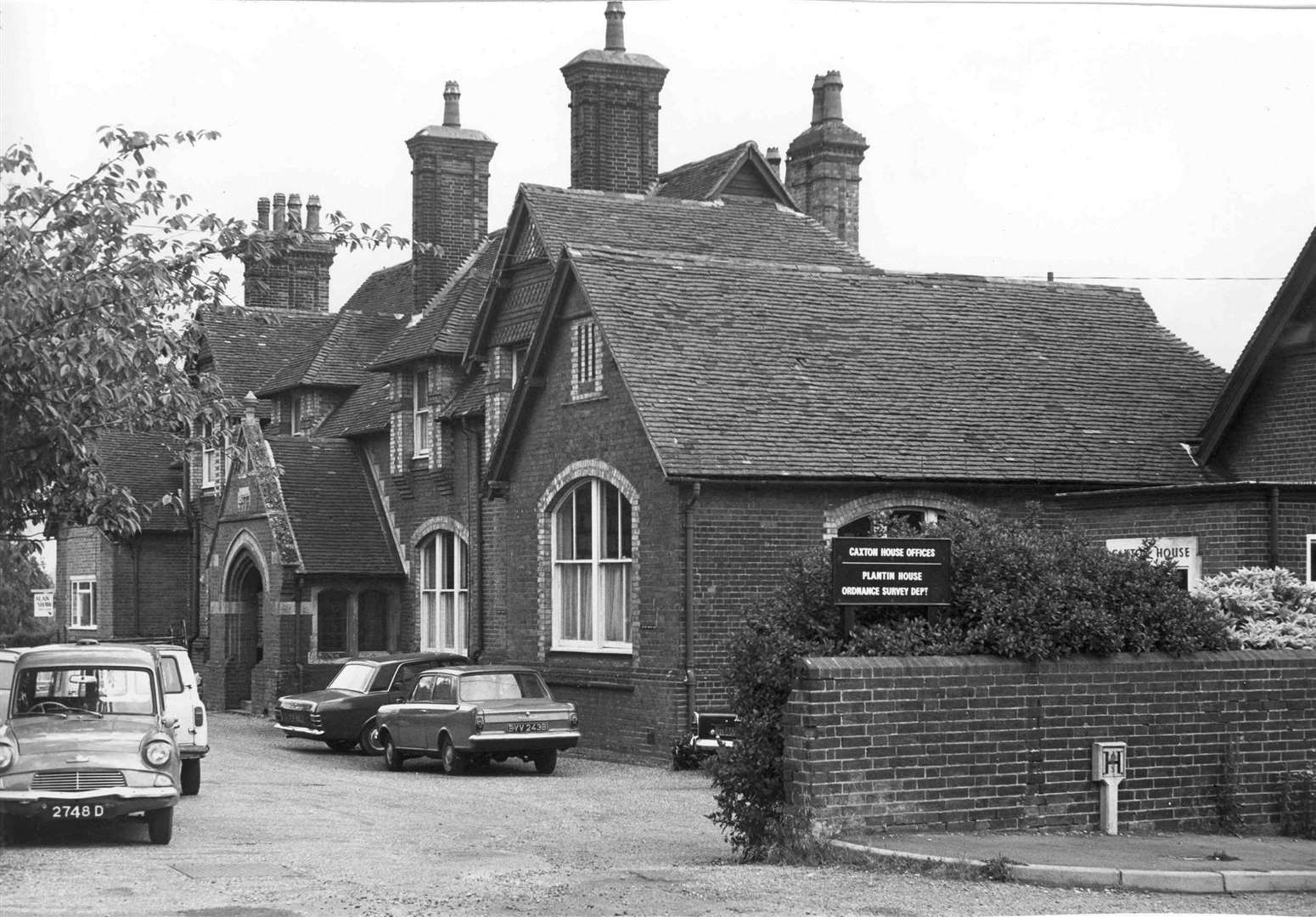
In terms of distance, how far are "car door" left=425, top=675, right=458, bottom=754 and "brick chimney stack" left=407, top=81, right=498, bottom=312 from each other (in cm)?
1691

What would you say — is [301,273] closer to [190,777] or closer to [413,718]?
[413,718]

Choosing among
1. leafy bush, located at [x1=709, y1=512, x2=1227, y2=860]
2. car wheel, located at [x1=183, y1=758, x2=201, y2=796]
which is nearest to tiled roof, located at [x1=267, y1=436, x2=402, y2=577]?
car wheel, located at [x1=183, y1=758, x2=201, y2=796]

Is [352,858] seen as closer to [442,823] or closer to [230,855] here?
[230,855]

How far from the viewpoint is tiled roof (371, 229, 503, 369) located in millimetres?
35281

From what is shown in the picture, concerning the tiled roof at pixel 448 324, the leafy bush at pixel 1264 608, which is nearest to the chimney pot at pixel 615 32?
the tiled roof at pixel 448 324

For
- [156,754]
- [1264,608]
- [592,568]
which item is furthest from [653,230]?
[156,754]

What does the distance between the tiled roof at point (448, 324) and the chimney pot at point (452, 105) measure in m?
3.24

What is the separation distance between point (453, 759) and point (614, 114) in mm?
14993

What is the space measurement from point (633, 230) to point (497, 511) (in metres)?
5.74

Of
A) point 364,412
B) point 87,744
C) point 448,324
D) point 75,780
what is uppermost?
point 448,324

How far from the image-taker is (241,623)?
40.7 metres

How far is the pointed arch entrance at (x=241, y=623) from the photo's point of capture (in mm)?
40156

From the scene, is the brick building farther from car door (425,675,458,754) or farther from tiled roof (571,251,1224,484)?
car door (425,675,458,754)

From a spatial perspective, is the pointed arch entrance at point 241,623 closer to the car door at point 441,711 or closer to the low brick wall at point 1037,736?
the car door at point 441,711
